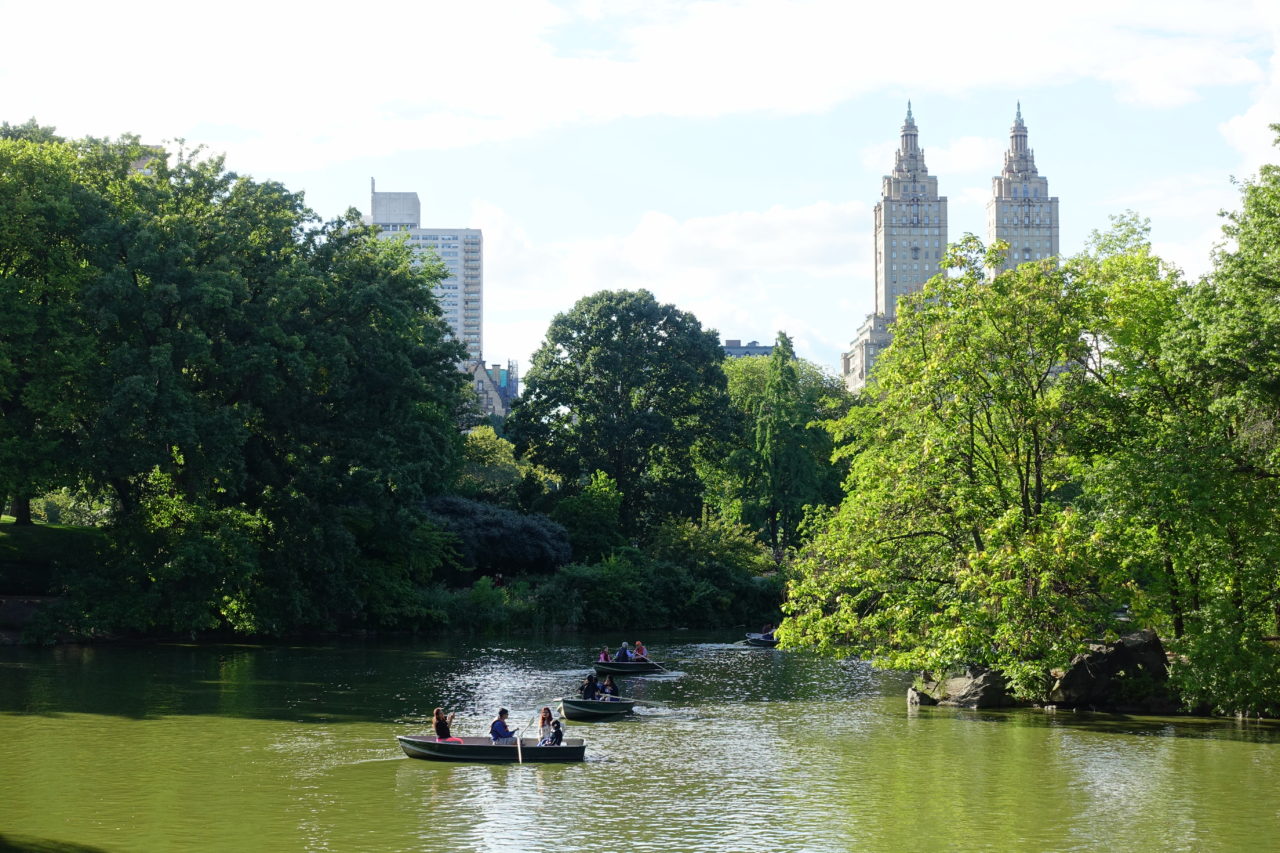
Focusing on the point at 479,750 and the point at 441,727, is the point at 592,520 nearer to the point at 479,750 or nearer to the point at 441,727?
the point at 441,727

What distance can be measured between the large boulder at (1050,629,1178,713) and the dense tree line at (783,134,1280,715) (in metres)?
0.66

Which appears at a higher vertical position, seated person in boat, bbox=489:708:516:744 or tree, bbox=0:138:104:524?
tree, bbox=0:138:104:524

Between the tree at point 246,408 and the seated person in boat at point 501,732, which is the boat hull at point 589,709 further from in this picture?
the tree at point 246,408

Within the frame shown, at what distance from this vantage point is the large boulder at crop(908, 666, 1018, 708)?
123 ft

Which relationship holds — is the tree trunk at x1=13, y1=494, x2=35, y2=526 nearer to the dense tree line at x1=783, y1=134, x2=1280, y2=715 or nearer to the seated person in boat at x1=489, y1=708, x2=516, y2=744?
the seated person in boat at x1=489, y1=708, x2=516, y2=744

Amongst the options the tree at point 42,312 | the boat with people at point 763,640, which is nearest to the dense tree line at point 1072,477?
the boat with people at point 763,640

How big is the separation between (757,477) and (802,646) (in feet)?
163

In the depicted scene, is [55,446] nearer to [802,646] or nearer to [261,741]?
[261,741]

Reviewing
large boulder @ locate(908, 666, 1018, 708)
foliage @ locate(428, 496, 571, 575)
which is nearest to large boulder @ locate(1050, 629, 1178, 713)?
large boulder @ locate(908, 666, 1018, 708)

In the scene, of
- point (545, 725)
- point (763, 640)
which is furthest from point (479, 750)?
point (763, 640)

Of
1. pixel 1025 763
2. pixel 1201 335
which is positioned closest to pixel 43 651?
pixel 1025 763

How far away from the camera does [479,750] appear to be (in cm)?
2869

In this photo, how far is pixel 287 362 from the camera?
53812 mm

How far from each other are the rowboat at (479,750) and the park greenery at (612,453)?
10386 mm
